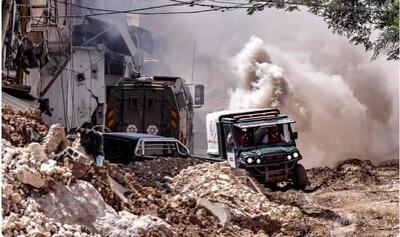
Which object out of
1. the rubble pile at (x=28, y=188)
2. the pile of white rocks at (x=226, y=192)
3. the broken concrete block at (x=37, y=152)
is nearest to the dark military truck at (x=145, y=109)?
the pile of white rocks at (x=226, y=192)

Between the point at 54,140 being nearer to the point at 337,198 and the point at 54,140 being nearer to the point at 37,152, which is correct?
the point at 37,152

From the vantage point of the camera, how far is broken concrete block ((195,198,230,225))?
32.2 ft

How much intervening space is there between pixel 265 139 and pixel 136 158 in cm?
317

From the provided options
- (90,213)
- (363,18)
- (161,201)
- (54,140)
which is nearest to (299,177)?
(363,18)

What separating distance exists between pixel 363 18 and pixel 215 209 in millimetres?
4990

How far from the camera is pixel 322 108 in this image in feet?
93.7

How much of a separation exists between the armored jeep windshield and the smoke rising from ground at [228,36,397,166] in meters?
9.99

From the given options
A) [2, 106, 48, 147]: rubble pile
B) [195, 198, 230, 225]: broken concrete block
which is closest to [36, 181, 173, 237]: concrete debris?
[2, 106, 48, 147]: rubble pile

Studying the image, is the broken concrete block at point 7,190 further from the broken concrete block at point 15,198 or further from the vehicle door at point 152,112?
the vehicle door at point 152,112

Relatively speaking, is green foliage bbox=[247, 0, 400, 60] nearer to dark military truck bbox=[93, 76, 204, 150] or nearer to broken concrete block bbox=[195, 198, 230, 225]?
broken concrete block bbox=[195, 198, 230, 225]

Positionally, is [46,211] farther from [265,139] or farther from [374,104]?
[374,104]

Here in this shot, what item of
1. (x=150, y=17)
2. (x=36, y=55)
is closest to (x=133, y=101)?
(x=36, y=55)

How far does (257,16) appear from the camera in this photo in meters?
38.7

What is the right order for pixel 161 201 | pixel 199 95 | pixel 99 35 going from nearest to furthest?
pixel 161 201 → pixel 199 95 → pixel 99 35
